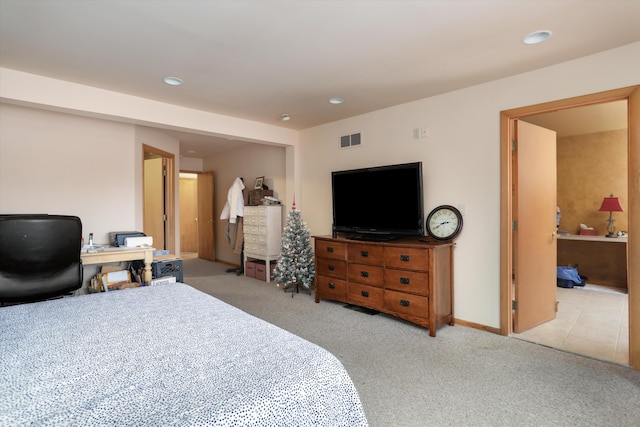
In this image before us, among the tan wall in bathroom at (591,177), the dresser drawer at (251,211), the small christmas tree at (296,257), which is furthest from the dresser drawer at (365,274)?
the tan wall in bathroom at (591,177)

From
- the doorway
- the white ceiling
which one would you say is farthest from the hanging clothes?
the doorway

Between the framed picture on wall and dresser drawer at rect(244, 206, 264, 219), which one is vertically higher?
the framed picture on wall

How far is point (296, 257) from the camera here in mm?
4723

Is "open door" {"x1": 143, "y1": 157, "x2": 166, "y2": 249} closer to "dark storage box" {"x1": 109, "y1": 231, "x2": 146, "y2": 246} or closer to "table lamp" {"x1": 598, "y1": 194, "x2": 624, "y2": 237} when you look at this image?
"dark storage box" {"x1": 109, "y1": 231, "x2": 146, "y2": 246}

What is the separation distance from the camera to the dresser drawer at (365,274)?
11.9 feet

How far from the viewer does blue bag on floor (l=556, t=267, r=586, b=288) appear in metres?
5.00

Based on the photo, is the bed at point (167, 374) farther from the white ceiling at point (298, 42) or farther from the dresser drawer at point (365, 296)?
the dresser drawer at point (365, 296)

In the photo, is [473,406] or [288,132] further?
[288,132]

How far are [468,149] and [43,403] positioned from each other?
3.58m

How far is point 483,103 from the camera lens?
3.35 metres

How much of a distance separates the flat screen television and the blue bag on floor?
297 centimetres

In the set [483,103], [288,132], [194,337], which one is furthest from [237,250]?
[194,337]

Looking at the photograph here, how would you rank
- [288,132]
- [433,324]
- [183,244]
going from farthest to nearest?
[183,244], [288,132], [433,324]

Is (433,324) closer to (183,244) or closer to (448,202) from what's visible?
(448,202)
